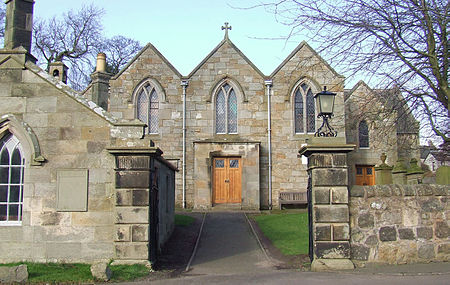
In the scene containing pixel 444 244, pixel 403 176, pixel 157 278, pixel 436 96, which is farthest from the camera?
pixel 403 176

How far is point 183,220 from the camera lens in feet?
57.2

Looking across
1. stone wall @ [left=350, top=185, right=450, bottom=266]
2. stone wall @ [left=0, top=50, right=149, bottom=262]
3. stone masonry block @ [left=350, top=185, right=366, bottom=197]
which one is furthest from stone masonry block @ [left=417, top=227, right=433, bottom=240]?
stone wall @ [left=0, top=50, right=149, bottom=262]

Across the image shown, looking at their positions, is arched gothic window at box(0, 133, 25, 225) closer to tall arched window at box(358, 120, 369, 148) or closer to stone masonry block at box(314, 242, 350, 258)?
stone masonry block at box(314, 242, 350, 258)

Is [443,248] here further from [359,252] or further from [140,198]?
[140,198]

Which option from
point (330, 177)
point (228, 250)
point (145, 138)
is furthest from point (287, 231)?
point (145, 138)

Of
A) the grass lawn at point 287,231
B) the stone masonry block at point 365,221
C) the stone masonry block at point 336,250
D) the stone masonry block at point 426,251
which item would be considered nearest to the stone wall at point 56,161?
the stone masonry block at point 336,250

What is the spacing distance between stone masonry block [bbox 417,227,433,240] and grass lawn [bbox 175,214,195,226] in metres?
9.04

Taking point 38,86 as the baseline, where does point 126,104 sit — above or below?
above

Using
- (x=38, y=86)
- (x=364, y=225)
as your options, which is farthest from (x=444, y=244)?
(x=38, y=86)

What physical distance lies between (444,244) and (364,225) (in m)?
1.90

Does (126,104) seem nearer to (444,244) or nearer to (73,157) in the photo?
(73,157)

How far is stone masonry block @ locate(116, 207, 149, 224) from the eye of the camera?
31.6ft

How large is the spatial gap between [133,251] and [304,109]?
14666 millimetres

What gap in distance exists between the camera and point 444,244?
32.4 ft
